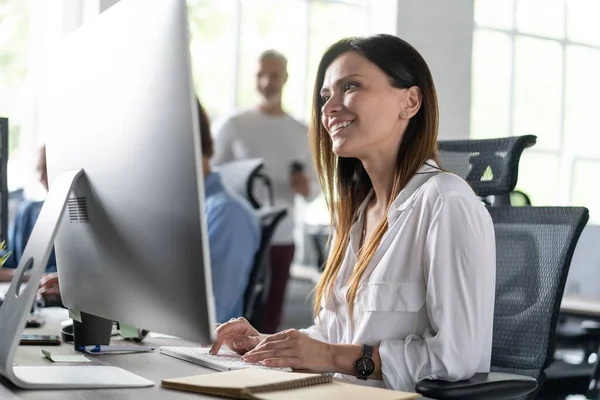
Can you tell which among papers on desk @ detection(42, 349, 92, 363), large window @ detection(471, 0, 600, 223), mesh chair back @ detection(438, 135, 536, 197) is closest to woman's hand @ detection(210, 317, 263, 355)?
papers on desk @ detection(42, 349, 92, 363)

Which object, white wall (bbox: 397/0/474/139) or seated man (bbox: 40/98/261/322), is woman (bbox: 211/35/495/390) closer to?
seated man (bbox: 40/98/261/322)

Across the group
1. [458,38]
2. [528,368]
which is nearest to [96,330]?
[528,368]

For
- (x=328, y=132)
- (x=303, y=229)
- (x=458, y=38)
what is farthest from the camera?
(x=303, y=229)

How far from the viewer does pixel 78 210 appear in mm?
1256

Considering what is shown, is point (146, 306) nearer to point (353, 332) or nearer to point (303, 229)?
point (353, 332)

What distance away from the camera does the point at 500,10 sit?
19.6ft

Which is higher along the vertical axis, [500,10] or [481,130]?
[500,10]

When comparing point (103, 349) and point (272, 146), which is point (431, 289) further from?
point (272, 146)

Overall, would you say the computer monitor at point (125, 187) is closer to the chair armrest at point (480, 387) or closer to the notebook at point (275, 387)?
the notebook at point (275, 387)

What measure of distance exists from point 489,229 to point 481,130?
453 cm

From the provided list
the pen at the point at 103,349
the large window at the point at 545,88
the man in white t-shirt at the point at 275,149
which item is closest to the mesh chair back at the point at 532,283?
the pen at the point at 103,349

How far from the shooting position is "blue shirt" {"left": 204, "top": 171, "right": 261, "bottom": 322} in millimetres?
2693

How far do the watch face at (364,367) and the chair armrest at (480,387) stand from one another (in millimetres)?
109

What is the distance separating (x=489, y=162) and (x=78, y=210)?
1006mm
